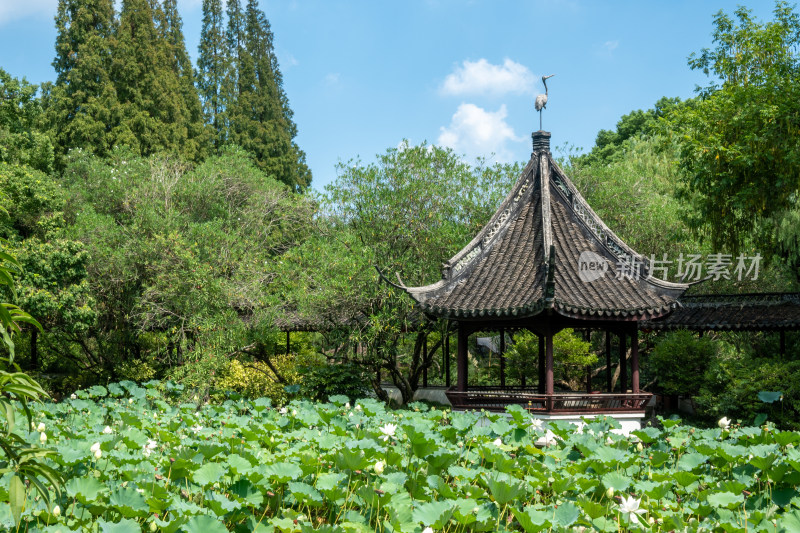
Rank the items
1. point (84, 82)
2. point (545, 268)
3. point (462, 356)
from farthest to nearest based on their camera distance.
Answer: point (84, 82) < point (462, 356) < point (545, 268)

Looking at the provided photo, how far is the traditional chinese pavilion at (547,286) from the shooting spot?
11.6m

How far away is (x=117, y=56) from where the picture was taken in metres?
24.2

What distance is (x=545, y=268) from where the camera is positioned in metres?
11.7

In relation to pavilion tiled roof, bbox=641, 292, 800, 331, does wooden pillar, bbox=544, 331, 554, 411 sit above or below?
below

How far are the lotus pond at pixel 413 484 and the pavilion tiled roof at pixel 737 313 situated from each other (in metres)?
9.57

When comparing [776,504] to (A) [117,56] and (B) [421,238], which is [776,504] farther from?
(A) [117,56]

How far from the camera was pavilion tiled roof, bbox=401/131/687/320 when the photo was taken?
38.2ft

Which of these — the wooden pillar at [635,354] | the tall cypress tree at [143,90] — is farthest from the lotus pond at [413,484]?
the tall cypress tree at [143,90]

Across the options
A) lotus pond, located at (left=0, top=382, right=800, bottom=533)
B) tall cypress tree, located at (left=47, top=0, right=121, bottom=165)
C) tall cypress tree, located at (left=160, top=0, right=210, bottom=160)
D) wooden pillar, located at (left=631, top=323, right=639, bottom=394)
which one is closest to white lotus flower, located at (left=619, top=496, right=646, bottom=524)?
lotus pond, located at (left=0, top=382, right=800, bottom=533)

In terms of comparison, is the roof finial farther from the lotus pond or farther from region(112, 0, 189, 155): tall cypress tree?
region(112, 0, 189, 155): tall cypress tree

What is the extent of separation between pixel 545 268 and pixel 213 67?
2556 centimetres

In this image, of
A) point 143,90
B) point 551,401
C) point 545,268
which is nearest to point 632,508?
point 551,401

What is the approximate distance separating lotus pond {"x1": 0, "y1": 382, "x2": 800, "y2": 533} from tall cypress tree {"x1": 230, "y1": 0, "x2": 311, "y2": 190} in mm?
25420

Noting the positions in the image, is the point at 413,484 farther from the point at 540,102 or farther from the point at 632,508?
the point at 540,102
